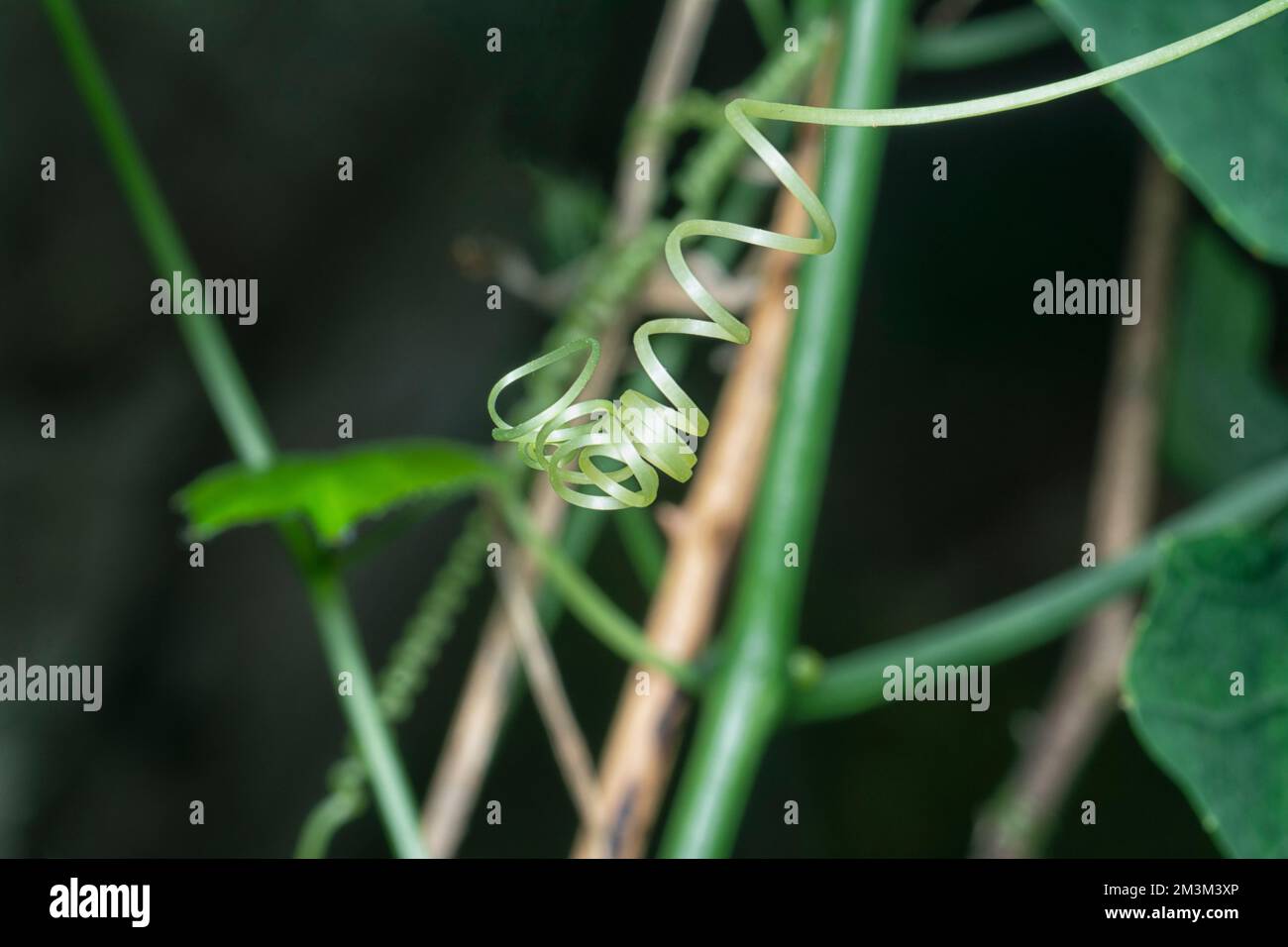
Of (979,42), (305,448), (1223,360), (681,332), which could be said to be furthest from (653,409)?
(305,448)

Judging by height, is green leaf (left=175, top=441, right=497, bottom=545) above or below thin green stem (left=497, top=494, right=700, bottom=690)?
above

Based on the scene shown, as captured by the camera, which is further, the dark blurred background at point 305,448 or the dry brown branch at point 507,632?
the dark blurred background at point 305,448

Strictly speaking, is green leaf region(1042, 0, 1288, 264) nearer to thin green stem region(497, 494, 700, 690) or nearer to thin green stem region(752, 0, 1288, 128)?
thin green stem region(752, 0, 1288, 128)

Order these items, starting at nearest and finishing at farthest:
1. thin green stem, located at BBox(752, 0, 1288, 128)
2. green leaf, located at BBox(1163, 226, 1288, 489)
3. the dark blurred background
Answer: thin green stem, located at BBox(752, 0, 1288, 128)
green leaf, located at BBox(1163, 226, 1288, 489)
the dark blurred background

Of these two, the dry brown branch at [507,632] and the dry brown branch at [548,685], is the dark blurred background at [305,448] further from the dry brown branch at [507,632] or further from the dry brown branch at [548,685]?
the dry brown branch at [548,685]

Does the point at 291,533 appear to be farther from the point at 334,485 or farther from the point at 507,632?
the point at 507,632

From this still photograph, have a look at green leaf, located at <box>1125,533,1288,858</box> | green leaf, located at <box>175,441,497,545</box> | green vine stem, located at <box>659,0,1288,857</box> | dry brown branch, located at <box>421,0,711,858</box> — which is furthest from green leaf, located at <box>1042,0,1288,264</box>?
green leaf, located at <box>175,441,497,545</box>

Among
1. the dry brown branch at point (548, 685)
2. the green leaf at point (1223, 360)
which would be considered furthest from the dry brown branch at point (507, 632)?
the green leaf at point (1223, 360)

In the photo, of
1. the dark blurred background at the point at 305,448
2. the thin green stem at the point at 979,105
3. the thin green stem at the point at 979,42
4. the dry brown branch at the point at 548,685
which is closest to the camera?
the thin green stem at the point at 979,105
